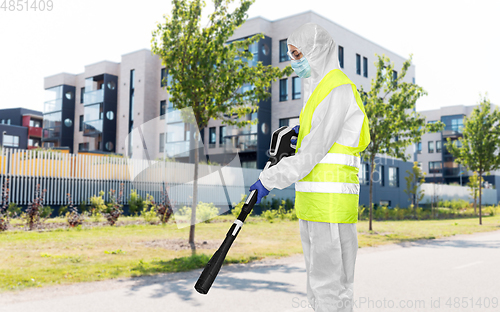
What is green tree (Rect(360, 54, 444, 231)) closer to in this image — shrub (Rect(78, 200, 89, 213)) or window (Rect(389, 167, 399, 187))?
shrub (Rect(78, 200, 89, 213))

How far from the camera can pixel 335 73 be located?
2.16m

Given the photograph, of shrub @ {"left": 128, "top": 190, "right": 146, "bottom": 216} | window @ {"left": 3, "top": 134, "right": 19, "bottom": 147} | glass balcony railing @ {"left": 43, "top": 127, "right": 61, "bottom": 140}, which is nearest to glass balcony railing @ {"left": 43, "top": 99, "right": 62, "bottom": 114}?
glass balcony railing @ {"left": 43, "top": 127, "right": 61, "bottom": 140}

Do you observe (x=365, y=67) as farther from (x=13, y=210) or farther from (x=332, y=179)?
(x=332, y=179)

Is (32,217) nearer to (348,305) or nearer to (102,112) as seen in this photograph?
(348,305)

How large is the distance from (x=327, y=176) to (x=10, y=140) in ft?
203

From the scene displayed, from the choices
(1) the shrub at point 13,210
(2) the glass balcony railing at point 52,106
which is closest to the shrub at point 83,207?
(1) the shrub at point 13,210

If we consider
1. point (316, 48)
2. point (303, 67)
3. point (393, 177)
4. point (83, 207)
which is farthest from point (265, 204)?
point (316, 48)

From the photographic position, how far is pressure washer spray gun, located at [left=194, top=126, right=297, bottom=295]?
6.49ft

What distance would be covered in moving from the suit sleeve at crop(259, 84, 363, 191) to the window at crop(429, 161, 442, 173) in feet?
240

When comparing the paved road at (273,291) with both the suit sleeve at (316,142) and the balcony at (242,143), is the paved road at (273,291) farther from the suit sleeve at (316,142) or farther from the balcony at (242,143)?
the balcony at (242,143)

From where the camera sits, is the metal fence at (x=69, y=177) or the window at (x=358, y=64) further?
the window at (x=358, y=64)

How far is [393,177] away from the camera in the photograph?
39.0 metres

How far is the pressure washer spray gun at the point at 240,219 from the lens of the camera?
1978 mm

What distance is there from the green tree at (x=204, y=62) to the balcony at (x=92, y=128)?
34.8 metres
